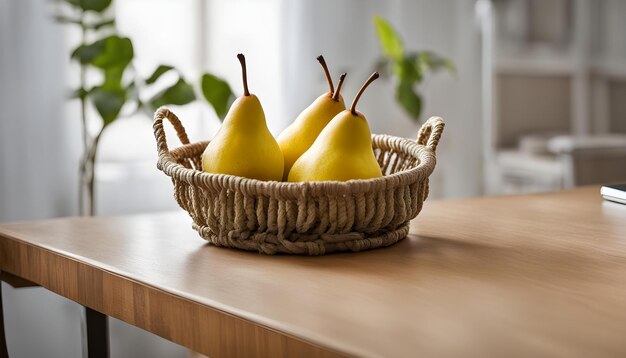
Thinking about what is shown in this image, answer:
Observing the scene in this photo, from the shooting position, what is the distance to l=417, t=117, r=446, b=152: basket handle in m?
0.89

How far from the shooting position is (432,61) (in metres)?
2.60

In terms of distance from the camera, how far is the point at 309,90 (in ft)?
8.66

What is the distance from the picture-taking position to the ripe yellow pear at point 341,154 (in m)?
0.79

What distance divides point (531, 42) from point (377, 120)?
43.2 inches

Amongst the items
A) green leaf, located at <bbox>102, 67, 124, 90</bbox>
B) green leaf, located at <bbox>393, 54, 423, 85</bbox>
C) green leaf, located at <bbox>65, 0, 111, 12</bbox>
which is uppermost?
green leaf, located at <bbox>65, 0, 111, 12</bbox>

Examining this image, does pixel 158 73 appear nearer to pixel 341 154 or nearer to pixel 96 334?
pixel 96 334

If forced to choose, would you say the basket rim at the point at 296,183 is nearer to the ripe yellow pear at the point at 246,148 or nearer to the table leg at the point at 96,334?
the ripe yellow pear at the point at 246,148

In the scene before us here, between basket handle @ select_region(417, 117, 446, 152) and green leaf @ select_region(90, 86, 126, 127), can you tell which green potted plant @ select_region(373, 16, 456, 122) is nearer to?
green leaf @ select_region(90, 86, 126, 127)

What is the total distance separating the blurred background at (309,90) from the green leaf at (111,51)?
151 mm

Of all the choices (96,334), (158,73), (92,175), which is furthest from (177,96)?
(96,334)

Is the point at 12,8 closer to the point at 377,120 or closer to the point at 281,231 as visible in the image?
the point at 377,120

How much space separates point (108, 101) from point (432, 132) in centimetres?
118

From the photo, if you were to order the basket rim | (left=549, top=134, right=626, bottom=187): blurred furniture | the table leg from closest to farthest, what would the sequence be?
the basket rim
the table leg
(left=549, top=134, right=626, bottom=187): blurred furniture

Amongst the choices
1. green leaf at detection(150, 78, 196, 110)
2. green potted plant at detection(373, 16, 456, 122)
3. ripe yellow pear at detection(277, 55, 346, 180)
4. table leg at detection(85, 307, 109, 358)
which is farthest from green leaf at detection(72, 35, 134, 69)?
ripe yellow pear at detection(277, 55, 346, 180)
